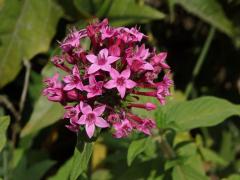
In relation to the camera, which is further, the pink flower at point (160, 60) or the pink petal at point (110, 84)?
the pink flower at point (160, 60)

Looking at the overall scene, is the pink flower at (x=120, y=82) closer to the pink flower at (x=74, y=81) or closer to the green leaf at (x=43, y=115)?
the pink flower at (x=74, y=81)

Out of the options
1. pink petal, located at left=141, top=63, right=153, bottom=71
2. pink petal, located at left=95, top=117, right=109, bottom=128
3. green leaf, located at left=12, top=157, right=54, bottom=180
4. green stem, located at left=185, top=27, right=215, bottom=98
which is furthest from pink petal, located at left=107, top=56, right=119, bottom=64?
green stem, located at left=185, top=27, right=215, bottom=98

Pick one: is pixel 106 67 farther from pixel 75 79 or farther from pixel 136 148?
pixel 136 148

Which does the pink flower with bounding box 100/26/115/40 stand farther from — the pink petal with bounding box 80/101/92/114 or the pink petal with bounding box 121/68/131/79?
the pink petal with bounding box 80/101/92/114

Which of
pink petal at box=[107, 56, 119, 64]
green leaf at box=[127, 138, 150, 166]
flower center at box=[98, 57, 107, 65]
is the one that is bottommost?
green leaf at box=[127, 138, 150, 166]

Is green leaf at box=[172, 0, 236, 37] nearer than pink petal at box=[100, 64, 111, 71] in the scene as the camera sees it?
No

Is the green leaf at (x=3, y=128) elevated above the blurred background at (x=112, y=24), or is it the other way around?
the blurred background at (x=112, y=24)

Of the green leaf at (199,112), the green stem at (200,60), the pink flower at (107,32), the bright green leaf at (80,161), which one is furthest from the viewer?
the green stem at (200,60)

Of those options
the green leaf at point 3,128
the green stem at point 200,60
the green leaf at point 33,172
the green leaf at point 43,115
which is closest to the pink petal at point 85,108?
the green leaf at point 3,128
